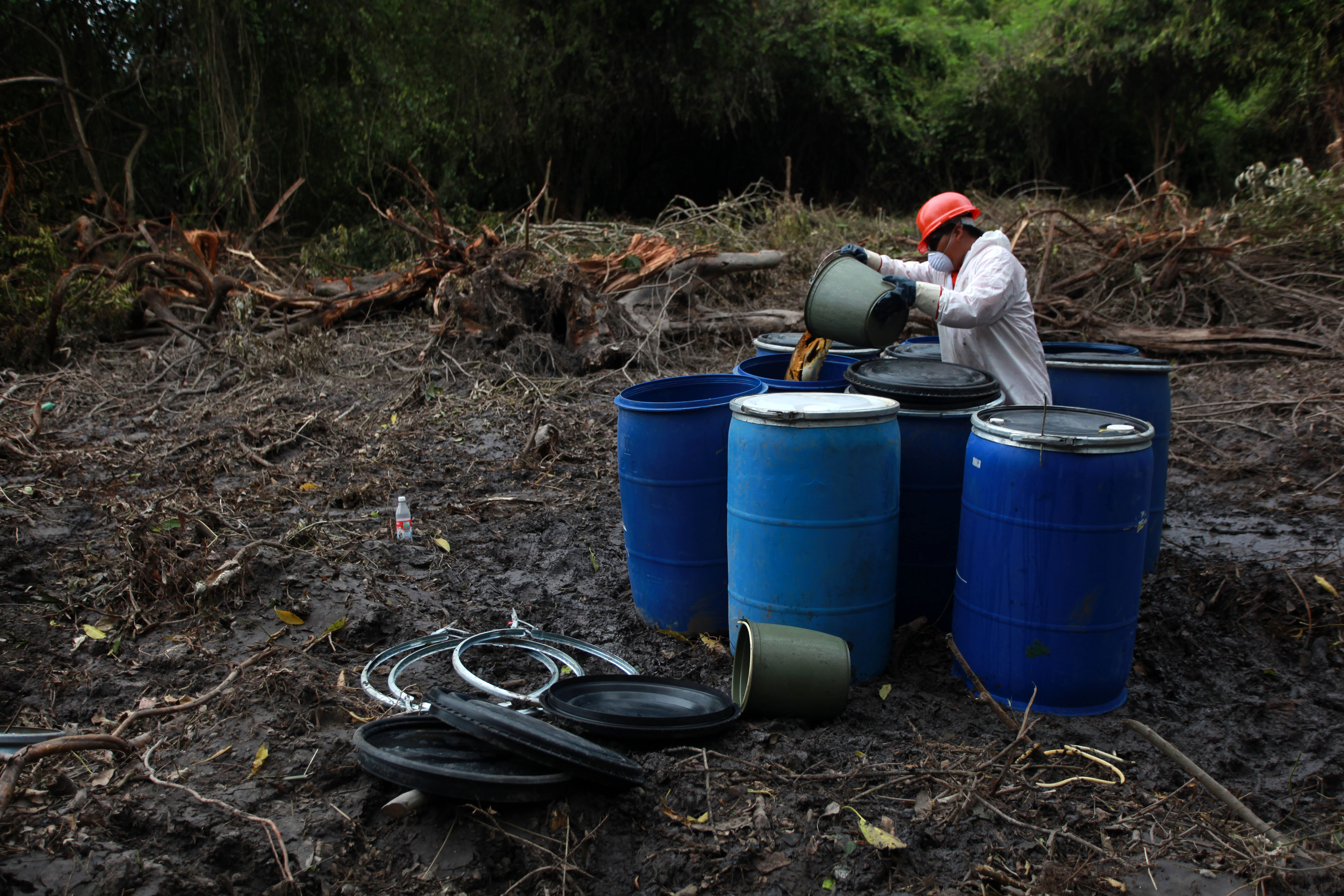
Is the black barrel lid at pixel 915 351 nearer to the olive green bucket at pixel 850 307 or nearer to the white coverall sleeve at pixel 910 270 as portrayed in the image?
the olive green bucket at pixel 850 307

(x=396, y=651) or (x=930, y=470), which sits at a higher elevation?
(x=930, y=470)

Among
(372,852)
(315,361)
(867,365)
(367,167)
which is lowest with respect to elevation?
(372,852)

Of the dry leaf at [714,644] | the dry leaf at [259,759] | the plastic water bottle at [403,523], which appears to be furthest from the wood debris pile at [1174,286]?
the dry leaf at [259,759]

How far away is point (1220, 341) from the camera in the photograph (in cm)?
750

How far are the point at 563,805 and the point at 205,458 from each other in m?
4.44

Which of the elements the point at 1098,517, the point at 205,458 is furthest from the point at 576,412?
the point at 1098,517

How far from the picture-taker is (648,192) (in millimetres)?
18203

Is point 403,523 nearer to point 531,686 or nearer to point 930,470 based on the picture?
point 531,686

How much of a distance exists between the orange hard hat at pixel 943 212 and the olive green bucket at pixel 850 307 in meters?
0.35

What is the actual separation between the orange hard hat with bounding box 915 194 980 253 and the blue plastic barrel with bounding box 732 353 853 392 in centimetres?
66

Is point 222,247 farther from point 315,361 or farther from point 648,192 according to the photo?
point 648,192

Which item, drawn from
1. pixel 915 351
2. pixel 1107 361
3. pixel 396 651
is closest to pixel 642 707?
pixel 396 651

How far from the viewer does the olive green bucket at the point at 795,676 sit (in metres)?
2.71

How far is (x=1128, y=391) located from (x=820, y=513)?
1.69 meters
